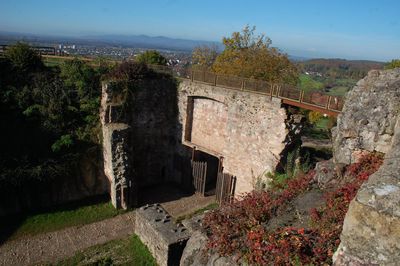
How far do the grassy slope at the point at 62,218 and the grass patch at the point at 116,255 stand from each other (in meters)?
2.08

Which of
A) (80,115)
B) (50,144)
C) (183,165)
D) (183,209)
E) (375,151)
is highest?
(375,151)

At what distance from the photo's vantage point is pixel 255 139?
46.1ft

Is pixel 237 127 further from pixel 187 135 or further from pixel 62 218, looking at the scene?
pixel 62 218

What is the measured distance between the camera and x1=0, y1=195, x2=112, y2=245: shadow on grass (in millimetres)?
12500

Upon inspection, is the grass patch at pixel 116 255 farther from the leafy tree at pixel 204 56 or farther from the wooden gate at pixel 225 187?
the leafy tree at pixel 204 56

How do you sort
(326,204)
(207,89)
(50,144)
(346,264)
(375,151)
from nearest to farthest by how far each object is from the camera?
(346,264) < (326,204) < (375,151) < (50,144) < (207,89)

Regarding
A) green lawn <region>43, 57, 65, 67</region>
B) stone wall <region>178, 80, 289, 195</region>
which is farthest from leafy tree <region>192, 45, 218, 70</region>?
stone wall <region>178, 80, 289, 195</region>

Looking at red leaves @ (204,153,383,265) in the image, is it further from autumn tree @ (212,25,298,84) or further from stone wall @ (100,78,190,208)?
autumn tree @ (212,25,298,84)

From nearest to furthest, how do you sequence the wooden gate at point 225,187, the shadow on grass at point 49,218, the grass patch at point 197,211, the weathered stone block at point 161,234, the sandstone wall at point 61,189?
the weathered stone block at point 161,234 < the shadow on grass at point 49,218 < the sandstone wall at point 61,189 < the grass patch at point 197,211 < the wooden gate at point 225,187

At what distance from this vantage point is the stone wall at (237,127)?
13.3 metres

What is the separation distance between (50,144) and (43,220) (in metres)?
3.45

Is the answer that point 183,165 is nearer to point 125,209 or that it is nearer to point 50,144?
point 125,209

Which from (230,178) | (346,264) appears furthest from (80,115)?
(346,264)

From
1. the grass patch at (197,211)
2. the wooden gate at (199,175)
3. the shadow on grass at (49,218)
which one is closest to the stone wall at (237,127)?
the wooden gate at (199,175)
